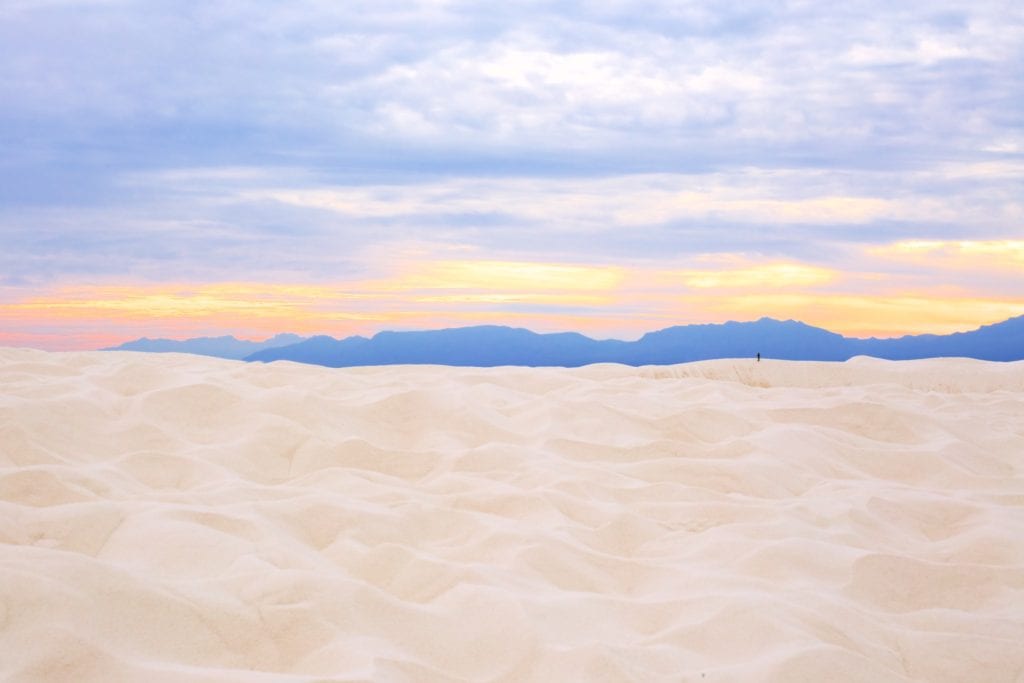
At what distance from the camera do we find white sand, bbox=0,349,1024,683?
7.10 ft

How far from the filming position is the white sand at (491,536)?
216 centimetres

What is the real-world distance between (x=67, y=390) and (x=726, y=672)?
3934 millimetres

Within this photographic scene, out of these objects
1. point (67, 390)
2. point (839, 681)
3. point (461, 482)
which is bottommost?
point (839, 681)

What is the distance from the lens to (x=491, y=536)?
3.04 meters

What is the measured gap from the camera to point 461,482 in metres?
3.74

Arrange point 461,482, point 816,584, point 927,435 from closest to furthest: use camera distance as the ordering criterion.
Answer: point 816,584, point 461,482, point 927,435

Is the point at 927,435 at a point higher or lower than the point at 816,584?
higher

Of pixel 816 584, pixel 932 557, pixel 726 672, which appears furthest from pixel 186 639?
pixel 932 557

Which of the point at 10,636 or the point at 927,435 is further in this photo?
the point at 927,435

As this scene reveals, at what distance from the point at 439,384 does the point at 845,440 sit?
254 cm

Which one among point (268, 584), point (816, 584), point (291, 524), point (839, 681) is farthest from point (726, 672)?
point (291, 524)

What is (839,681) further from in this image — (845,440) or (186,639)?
(845,440)

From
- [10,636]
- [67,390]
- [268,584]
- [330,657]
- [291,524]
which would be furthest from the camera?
[67,390]

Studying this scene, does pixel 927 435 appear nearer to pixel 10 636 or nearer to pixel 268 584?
pixel 268 584
